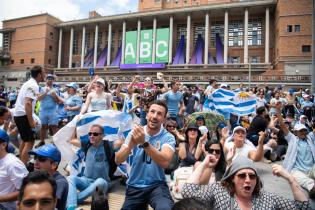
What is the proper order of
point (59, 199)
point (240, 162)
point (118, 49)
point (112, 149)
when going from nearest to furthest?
point (240, 162) < point (59, 199) < point (112, 149) < point (118, 49)

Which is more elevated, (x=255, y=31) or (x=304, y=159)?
(x=255, y=31)

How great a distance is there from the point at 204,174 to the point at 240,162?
0.47 metres

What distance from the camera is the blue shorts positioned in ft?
23.4

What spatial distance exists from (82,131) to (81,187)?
1166mm

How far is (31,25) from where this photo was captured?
52.4 metres

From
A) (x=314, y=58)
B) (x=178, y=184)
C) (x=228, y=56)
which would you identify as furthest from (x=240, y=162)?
(x=228, y=56)

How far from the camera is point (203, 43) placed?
42031 millimetres

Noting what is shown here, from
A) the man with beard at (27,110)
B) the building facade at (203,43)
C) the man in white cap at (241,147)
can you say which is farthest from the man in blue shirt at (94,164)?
the building facade at (203,43)

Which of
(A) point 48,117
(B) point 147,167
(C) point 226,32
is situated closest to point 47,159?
(B) point 147,167

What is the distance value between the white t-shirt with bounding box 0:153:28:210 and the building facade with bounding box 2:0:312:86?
94.8 ft

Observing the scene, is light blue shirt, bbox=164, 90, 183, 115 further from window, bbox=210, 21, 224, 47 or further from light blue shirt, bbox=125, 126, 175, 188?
window, bbox=210, 21, 224, 47

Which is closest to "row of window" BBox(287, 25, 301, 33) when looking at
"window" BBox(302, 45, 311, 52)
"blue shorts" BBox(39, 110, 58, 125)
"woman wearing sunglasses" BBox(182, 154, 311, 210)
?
"window" BBox(302, 45, 311, 52)

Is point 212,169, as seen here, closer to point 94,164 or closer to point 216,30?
point 94,164

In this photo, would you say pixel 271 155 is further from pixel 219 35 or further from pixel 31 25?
pixel 31 25
